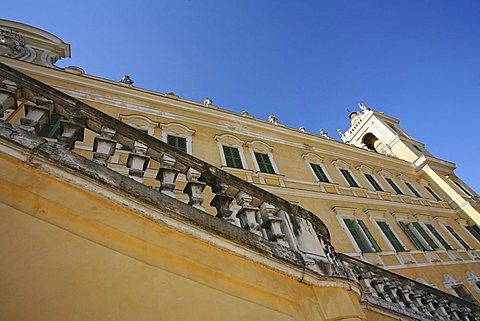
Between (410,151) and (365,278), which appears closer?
(365,278)

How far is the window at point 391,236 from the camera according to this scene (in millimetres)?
12117

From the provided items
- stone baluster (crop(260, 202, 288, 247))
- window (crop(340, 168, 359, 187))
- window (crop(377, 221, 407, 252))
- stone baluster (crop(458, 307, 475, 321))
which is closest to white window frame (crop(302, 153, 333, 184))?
window (crop(340, 168, 359, 187))

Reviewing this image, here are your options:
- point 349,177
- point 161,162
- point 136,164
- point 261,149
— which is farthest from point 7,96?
point 349,177

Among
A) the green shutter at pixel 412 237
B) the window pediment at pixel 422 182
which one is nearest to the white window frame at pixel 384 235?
the green shutter at pixel 412 237

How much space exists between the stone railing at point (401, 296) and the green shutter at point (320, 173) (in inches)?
277

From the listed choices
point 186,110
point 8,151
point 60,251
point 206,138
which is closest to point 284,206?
point 60,251

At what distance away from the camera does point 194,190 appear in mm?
3279

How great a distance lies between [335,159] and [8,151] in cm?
1479

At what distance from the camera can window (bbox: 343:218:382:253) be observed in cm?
1114

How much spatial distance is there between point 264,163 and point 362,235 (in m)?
4.79

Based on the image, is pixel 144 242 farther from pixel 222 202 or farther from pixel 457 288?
pixel 457 288

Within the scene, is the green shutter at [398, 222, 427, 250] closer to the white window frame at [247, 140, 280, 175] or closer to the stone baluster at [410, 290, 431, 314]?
the white window frame at [247, 140, 280, 175]

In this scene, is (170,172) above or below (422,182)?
below

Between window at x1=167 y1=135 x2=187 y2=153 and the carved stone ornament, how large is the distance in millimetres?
6236
